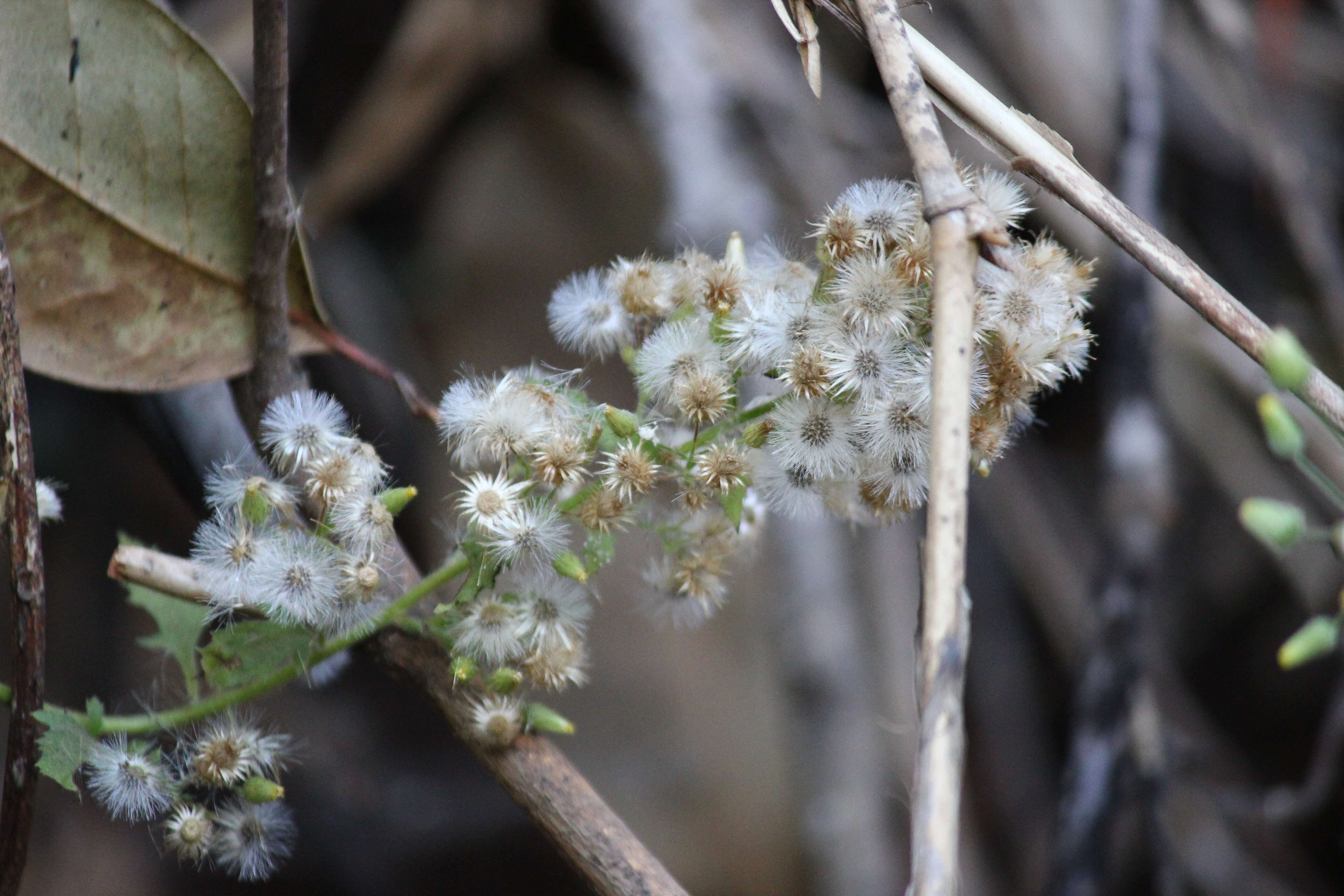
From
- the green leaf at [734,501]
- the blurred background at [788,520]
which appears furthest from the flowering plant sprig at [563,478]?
the blurred background at [788,520]

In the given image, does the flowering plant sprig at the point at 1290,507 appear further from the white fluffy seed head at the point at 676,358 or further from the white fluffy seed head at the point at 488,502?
the white fluffy seed head at the point at 488,502

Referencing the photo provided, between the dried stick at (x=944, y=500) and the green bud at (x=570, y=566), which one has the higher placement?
the green bud at (x=570, y=566)

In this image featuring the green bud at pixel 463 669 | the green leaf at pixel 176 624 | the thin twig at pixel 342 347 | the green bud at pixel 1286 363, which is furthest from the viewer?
the thin twig at pixel 342 347

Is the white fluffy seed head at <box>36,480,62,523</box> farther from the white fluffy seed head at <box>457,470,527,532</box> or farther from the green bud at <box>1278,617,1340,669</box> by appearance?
the green bud at <box>1278,617,1340,669</box>

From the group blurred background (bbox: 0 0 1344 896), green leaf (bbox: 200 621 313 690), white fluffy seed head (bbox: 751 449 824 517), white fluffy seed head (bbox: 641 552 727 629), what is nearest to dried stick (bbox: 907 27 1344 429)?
white fluffy seed head (bbox: 751 449 824 517)

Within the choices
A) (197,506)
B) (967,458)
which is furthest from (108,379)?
(967,458)

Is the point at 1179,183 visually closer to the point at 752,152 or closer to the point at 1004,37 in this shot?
the point at 1004,37

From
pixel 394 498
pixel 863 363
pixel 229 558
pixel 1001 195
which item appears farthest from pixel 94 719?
pixel 1001 195
